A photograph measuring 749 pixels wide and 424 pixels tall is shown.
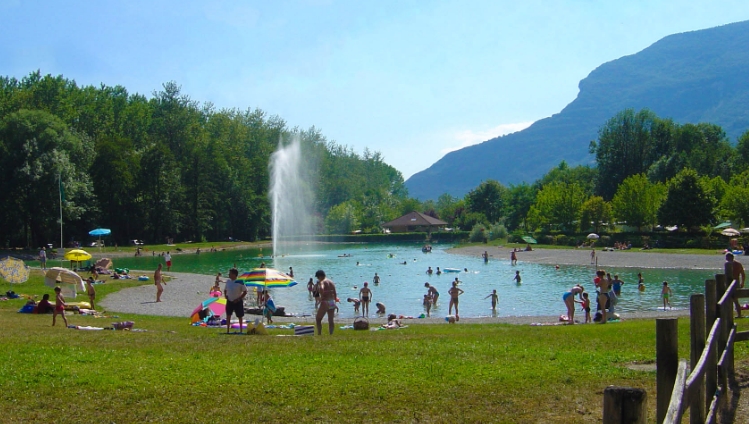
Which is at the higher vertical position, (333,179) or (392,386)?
(333,179)

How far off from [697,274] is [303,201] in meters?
80.5

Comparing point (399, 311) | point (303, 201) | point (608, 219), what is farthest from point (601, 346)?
point (303, 201)

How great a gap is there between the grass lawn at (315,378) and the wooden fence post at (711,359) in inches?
55.7

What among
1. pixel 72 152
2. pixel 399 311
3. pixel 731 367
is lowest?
pixel 399 311

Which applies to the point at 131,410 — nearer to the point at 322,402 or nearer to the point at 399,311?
the point at 322,402

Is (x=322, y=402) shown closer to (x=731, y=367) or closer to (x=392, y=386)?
(x=392, y=386)

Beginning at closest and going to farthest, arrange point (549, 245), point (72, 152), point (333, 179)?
point (72, 152) → point (549, 245) → point (333, 179)

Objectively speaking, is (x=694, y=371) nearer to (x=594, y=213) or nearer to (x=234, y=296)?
(x=234, y=296)

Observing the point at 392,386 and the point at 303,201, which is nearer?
the point at 392,386

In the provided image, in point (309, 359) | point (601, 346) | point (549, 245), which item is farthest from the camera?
point (549, 245)

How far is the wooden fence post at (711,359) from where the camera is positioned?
7.27 metres

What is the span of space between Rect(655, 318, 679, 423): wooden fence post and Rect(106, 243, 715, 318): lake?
27.3 meters

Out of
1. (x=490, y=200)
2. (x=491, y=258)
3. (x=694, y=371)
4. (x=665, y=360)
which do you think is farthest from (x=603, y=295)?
(x=490, y=200)

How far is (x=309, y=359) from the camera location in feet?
41.3
